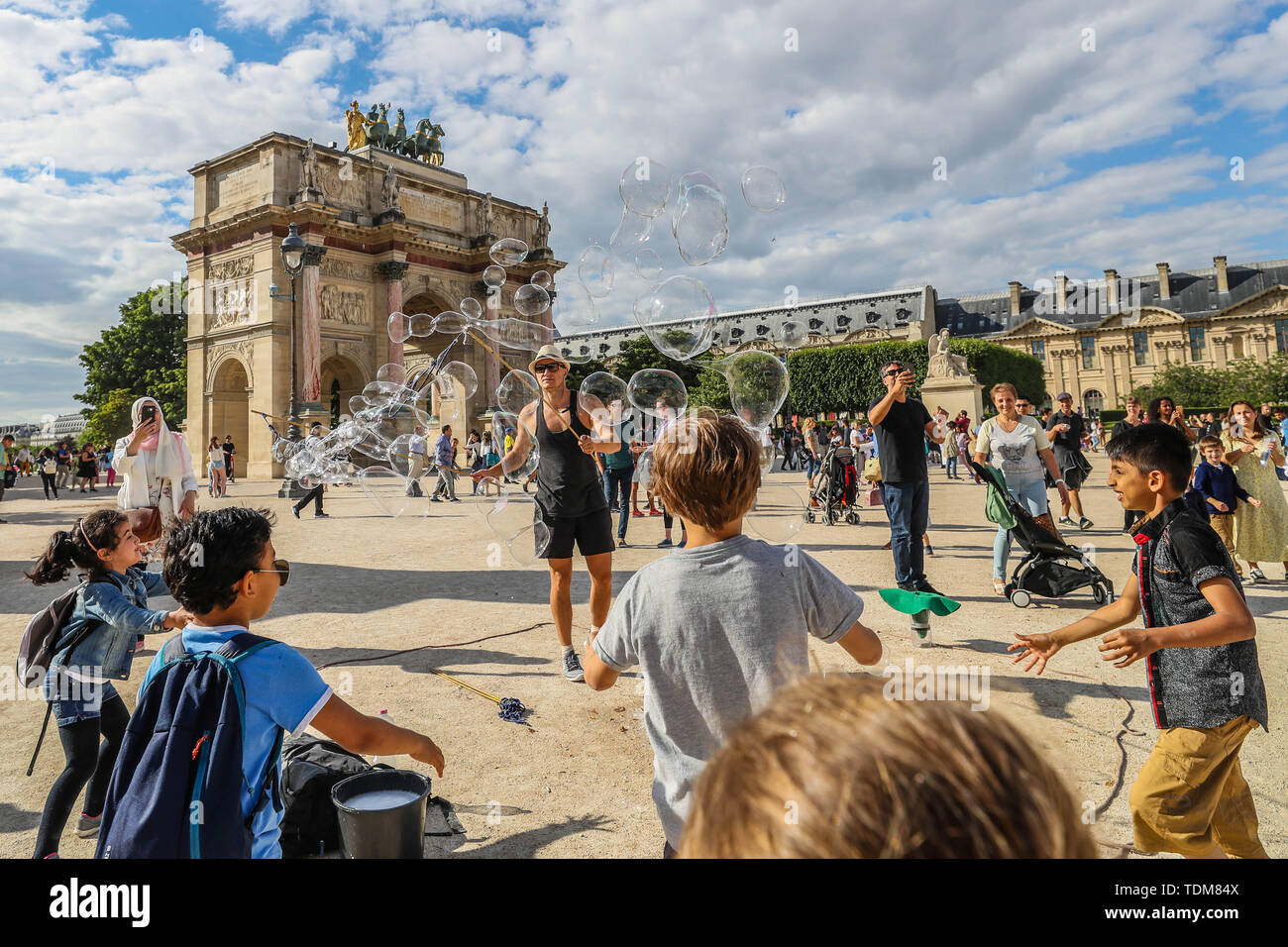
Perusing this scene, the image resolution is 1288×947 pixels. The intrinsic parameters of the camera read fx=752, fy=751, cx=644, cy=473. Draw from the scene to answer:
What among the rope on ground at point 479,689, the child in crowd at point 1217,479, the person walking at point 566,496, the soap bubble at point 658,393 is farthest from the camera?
the child in crowd at point 1217,479

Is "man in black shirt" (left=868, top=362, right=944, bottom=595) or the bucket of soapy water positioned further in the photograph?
"man in black shirt" (left=868, top=362, right=944, bottom=595)

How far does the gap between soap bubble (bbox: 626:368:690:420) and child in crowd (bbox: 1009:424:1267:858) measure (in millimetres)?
3551

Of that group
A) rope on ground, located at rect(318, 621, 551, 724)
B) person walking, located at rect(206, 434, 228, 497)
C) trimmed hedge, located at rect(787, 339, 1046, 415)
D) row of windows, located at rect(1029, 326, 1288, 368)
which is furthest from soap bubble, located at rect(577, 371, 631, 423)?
row of windows, located at rect(1029, 326, 1288, 368)

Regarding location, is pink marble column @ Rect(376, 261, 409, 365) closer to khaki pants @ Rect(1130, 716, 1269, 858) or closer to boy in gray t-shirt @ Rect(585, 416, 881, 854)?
boy in gray t-shirt @ Rect(585, 416, 881, 854)

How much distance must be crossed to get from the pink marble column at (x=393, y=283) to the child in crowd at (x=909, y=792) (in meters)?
33.3

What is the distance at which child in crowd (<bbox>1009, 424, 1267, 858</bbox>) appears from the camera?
2.14 metres

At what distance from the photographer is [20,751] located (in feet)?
11.8

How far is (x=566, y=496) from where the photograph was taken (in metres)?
4.52

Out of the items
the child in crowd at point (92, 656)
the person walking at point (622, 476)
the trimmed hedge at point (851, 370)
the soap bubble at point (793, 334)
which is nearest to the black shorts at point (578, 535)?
the child in crowd at point (92, 656)

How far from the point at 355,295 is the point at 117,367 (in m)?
28.3

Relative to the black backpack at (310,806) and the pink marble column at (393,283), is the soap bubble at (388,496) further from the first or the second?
the pink marble column at (393,283)

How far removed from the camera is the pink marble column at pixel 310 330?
29.9 m
